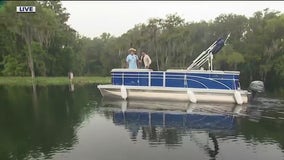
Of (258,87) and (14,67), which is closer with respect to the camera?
(258,87)

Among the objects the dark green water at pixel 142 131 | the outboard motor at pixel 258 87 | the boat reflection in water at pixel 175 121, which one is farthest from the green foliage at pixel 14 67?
the outboard motor at pixel 258 87

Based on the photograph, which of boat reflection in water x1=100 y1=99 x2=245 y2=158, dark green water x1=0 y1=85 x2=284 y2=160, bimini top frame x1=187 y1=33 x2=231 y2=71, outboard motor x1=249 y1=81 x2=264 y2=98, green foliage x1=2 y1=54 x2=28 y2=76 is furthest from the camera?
green foliage x1=2 y1=54 x2=28 y2=76

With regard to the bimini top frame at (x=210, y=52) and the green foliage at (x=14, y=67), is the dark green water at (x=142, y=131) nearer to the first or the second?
the bimini top frame at (x=210, y=52)

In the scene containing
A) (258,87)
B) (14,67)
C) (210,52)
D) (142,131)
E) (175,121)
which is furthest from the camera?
(14,67)

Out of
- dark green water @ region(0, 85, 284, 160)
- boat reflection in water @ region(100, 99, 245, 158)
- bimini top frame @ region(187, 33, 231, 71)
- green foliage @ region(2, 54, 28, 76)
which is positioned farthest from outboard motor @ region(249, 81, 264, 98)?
green foliage @ region(2, 54, 28, 76)

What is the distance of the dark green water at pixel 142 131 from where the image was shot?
12.9 metres

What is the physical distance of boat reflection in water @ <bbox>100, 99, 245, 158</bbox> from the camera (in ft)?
49.6

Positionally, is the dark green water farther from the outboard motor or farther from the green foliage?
the green foliage

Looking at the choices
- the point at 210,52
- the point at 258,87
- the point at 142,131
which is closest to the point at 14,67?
the point at 210,52

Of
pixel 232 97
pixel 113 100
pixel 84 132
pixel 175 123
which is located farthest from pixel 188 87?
pixel 84 132

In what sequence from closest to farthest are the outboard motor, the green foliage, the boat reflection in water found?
the boat reflection in water < the outboard motor < the green foliage

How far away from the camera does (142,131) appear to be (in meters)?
16.6

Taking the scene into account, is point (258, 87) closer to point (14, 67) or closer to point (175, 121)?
point (175, 121)

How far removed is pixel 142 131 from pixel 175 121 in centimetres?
292
